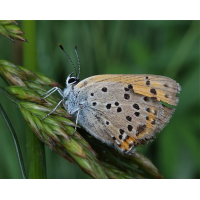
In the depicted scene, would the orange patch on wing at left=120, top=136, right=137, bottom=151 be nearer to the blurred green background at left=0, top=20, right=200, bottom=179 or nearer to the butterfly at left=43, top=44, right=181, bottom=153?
the butterfly at left=43, top=44, right=181, bottom=153

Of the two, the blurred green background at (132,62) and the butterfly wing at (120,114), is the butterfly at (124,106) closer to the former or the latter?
the butterfly wing at (120,114)

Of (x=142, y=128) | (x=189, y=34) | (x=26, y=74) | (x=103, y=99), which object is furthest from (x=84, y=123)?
(x=189, y=34)

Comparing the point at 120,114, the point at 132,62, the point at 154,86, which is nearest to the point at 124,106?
the point at 120,114

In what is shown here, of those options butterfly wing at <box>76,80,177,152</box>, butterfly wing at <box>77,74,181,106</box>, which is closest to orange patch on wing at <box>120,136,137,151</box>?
butterfly wing at <box>76,80,177,152</box>

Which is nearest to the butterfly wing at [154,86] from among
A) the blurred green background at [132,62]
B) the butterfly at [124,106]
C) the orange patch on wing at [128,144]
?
the butterfly at [124,106]

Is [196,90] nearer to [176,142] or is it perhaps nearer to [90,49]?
[176,142]

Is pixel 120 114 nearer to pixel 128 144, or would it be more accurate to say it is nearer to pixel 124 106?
pixel 124 106
